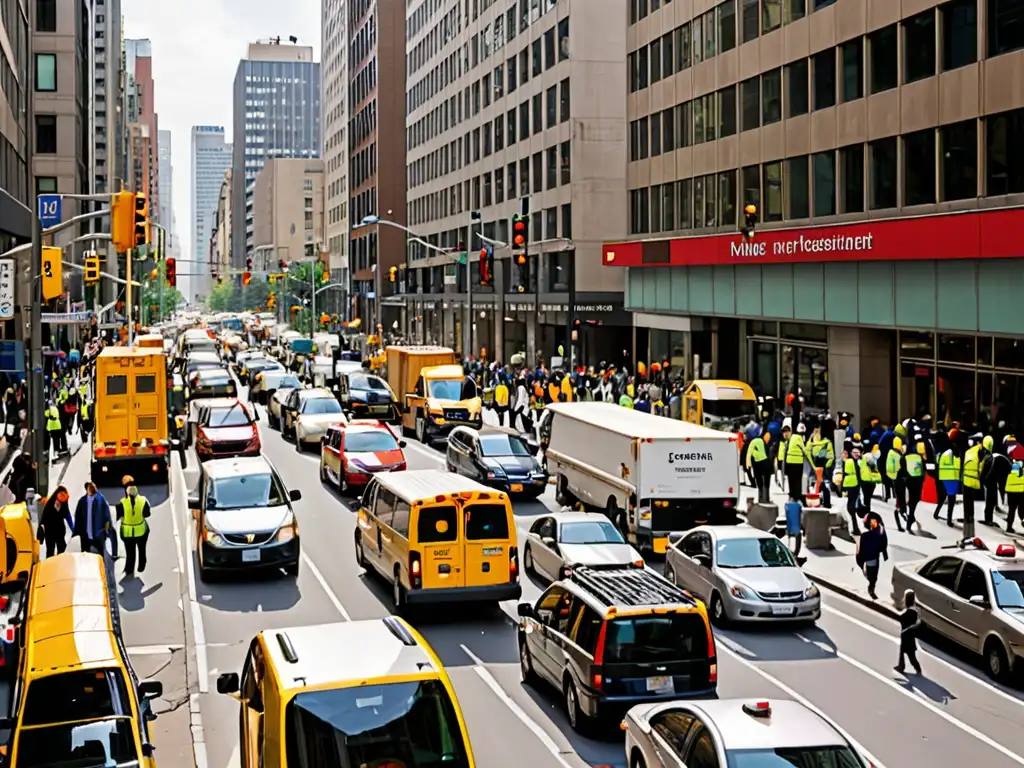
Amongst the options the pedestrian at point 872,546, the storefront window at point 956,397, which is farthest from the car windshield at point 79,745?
the storefront window at point 956,397

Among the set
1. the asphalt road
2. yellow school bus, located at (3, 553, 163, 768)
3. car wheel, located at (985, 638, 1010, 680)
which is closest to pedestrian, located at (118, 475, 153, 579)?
the asphalt road

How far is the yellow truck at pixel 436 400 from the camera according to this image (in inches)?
1705

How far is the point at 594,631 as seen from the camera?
14398mm

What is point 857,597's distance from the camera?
70.4ft

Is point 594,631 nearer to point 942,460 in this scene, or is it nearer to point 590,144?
point 942,460

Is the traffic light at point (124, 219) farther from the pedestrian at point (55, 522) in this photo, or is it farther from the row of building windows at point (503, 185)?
the row of building windows at point (503, 185)

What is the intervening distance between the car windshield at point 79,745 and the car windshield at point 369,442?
21.1 meters

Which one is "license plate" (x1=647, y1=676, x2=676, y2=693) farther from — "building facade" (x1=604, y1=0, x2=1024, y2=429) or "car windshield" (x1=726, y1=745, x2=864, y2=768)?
"building facade" (x1=604, y1=0, x2=1024, y2=429)

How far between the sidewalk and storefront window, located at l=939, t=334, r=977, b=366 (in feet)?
27.2

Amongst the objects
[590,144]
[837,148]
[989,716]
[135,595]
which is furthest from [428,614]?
[590,144]

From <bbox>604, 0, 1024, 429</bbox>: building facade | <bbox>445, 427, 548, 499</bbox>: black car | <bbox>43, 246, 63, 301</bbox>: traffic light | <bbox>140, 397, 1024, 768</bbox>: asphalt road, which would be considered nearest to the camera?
<bbox>140, 397, 1024, 768</bbox>: asphalt road

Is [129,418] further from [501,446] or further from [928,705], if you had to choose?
[928,705]

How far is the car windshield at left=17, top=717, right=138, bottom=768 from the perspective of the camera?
11148 mm

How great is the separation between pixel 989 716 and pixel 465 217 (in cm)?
8101
